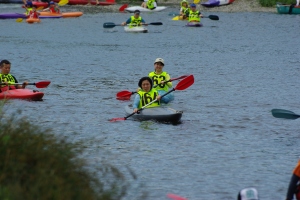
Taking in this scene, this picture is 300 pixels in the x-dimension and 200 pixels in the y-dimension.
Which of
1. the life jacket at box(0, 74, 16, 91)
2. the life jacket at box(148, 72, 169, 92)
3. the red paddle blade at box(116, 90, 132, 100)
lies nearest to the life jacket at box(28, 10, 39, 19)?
the red paddle blade at box(116, 90, 132, 100)

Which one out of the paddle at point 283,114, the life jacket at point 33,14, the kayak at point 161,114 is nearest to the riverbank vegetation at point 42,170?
the paddle at point 283,114

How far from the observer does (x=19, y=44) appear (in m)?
35.1

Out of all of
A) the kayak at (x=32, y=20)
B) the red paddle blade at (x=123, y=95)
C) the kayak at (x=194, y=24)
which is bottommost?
the kayak at (x=194, y=24)

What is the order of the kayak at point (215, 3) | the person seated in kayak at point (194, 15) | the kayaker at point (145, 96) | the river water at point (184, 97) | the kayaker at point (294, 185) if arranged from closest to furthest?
the kayaker at point (294, 185)
the river water at point (184, 97)
the kayaker at point (145, 96)
the person seated in kayak at point (194, 15)
the kayak at point (215, 3)

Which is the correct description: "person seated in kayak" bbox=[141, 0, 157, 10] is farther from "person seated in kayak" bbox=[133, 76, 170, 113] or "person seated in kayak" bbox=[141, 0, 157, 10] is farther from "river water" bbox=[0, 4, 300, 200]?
"person seated in kayak" bbox=[133, 76, 170, 113]

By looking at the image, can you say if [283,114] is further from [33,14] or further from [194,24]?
[33,14]

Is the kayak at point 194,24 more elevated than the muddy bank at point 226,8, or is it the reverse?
the kayak at point 194,24

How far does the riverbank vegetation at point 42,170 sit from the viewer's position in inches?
325

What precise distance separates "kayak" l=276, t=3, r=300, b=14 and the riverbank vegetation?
41838 millimetres

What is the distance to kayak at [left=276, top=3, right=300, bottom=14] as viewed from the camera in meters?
50.2

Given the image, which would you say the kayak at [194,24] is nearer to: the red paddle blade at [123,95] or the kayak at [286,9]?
the kayak at [286,9]

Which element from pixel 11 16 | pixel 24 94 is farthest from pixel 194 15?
pixel 24 94

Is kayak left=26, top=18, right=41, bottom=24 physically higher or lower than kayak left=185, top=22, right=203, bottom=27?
higher

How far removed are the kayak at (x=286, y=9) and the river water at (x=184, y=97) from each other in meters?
6.03
